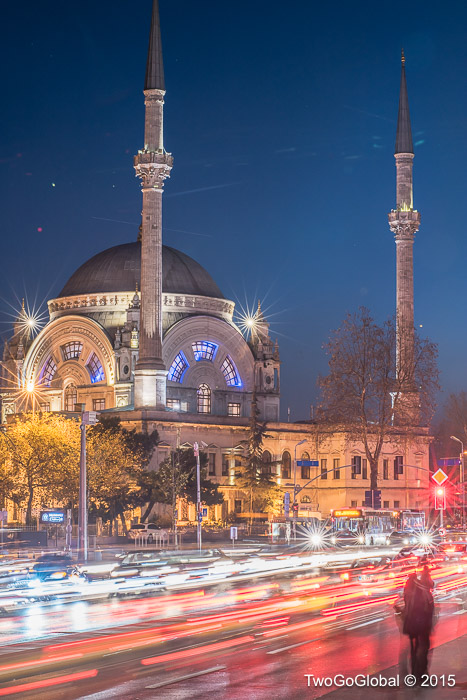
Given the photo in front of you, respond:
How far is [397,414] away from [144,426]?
21.1 m

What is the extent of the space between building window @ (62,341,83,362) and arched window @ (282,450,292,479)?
2086 cm

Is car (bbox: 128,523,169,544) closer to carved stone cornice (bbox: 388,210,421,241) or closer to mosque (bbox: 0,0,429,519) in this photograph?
mosque (bbox: 0,0,429,519)

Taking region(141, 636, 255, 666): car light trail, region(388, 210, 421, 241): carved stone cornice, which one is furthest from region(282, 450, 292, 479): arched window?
region(141, 636, 255, 666): car light trail

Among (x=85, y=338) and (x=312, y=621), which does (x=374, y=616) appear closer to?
(x=312, y=621)

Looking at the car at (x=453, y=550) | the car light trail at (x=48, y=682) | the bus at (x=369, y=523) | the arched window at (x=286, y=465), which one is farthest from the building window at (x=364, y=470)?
the car light trail at (x=48, y=682)

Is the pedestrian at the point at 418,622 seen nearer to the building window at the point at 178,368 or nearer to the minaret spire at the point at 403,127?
the building window at the point at 178,368

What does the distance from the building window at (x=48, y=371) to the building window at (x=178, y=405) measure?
1197 cm

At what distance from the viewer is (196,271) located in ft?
356

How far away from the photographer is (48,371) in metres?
104

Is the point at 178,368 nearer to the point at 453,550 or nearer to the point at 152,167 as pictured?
the point at 152,167

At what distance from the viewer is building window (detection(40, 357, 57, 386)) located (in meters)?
104

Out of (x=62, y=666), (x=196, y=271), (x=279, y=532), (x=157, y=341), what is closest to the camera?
(x=62, y=666)

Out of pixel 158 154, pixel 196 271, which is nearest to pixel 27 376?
pixel 196 271

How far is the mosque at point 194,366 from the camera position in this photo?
9750cm
